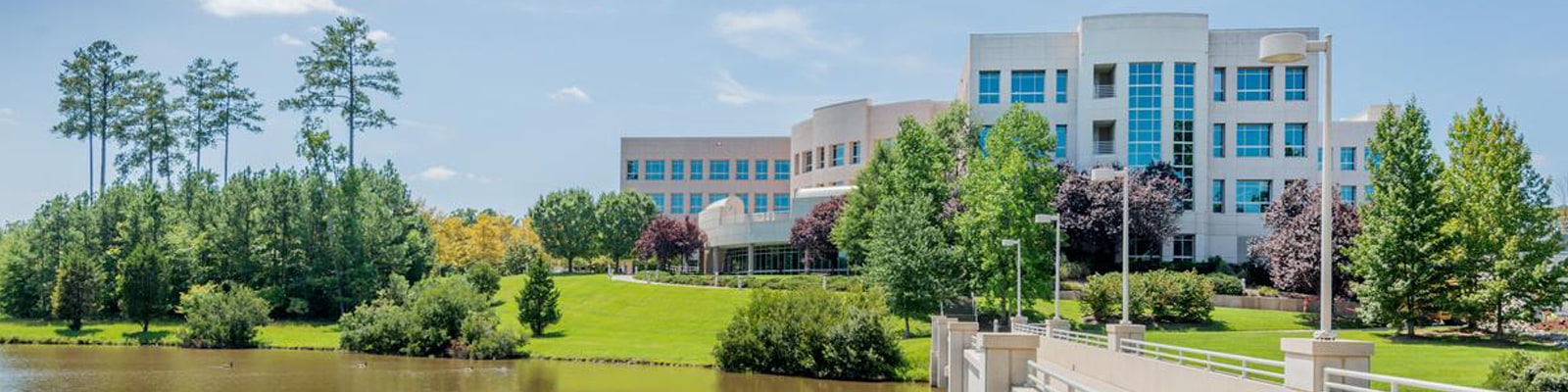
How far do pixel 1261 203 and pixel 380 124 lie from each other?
5128 cm

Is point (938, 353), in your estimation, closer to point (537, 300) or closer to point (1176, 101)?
point (537, 300)

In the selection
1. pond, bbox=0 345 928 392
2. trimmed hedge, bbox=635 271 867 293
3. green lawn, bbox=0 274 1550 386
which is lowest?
pond, bbox=0 345 928 392

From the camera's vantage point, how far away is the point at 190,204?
8225 centimetres

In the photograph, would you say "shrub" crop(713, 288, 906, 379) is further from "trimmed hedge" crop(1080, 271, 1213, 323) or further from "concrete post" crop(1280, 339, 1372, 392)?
"concrete post" crop(1280, 339, 1372, 392)

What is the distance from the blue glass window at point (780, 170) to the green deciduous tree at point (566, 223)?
15.5 metres

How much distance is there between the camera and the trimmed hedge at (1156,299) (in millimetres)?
55000

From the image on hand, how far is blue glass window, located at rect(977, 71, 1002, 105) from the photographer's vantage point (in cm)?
7319

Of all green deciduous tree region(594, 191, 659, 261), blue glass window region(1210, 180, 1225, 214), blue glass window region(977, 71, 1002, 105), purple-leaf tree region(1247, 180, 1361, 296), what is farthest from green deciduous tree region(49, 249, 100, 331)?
blue glass window region(1210, 180, 1225, 214)

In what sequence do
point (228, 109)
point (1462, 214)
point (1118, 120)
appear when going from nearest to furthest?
point (1462, 214)
point (1118, 120)
point (228, 109)

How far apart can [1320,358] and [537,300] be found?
51.4 metres

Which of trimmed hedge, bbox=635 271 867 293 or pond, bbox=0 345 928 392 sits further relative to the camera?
trimmed hedge, bbox=635 271 867 293

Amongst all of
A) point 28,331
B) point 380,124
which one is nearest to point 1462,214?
point 380,124

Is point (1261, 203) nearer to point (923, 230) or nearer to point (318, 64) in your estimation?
point (923, 230)

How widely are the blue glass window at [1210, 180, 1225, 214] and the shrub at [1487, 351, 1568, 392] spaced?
4606cm
